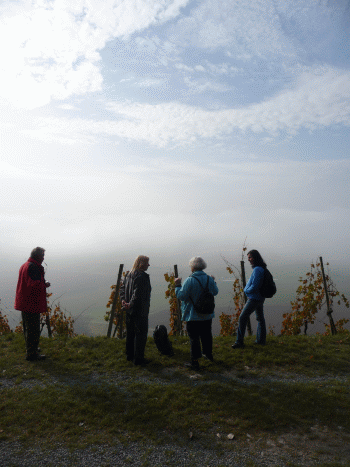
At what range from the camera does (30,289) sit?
22.0 ft

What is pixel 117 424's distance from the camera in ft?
14.7

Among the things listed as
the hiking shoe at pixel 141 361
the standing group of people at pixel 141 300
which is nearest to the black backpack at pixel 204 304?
the standing group of people at pixel 141 300

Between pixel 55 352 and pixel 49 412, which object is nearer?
pixel 49 412

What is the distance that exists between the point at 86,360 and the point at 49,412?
83.5 inches

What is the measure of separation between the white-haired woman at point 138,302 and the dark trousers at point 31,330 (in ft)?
6.68

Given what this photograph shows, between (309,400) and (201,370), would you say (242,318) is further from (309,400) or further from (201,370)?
(309,400)

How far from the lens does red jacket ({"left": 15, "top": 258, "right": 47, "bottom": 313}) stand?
670 cm

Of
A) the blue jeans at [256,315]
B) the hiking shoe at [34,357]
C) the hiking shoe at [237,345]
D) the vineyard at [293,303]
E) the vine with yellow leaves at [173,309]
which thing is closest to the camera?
the hiking shoe at [34,357]

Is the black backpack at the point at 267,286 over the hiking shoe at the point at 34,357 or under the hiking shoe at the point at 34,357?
over

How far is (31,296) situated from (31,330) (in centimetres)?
76

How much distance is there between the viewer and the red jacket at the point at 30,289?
6.70 m

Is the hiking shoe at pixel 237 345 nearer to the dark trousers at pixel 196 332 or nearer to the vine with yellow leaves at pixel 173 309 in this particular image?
the dark trousers at pixel 196 332

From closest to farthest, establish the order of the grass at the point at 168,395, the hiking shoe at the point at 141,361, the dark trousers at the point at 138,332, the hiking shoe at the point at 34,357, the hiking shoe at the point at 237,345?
the grass at the point at 168,395, the dark trousers at the point at 138,332, the hiking shoe at the point at 141,361, the hiking shoe at the point at 34,357, the hiking shoe at the point at 237,345

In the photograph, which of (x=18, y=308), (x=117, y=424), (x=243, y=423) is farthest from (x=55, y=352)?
(x=243, y=423)
